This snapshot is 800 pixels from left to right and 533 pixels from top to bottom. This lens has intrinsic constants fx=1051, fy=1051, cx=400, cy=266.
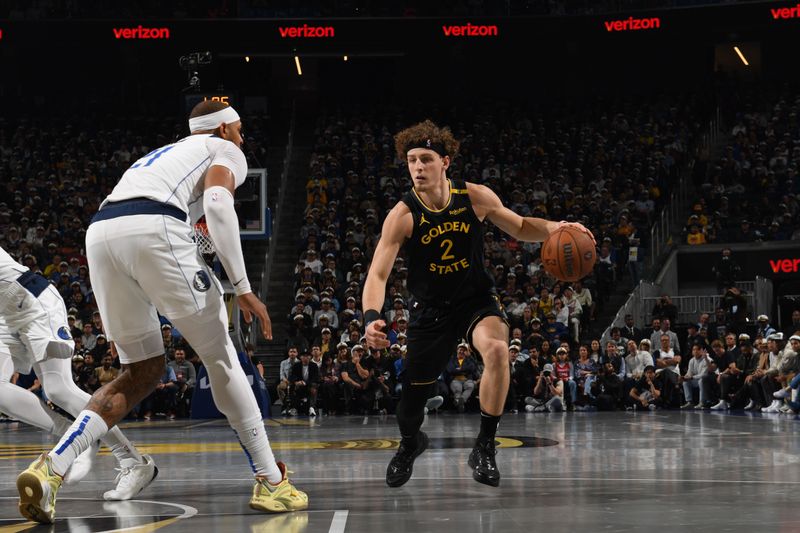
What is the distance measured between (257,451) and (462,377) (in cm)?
1229

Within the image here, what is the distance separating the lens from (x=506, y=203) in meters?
24.6

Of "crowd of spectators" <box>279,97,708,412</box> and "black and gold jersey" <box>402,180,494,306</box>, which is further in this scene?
"crowd of spectators" <box>279,97,708,412</box>

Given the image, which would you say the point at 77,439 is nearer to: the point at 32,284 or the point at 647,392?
the point at 32,284

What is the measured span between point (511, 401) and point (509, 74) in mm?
17962

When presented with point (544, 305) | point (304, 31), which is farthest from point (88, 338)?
point (304, 31)

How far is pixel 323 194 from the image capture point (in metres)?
24.9

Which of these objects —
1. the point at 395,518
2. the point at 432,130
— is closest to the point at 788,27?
the point at 432,130

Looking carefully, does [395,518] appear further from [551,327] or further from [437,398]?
[551,327]

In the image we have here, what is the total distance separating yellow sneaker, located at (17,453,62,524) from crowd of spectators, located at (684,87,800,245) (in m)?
20.1

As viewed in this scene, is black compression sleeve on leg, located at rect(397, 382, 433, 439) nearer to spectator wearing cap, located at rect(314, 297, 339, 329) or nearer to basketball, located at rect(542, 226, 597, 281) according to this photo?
basketball, located at rect(542, 226, 597, 281)

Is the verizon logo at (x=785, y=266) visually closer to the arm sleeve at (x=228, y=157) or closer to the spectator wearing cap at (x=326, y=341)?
the spectator wearing cap at (x=326, y=341)

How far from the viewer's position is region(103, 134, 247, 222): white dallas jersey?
5.56 m

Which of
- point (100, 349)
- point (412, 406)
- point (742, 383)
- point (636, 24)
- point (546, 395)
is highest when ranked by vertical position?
point (636, 24)

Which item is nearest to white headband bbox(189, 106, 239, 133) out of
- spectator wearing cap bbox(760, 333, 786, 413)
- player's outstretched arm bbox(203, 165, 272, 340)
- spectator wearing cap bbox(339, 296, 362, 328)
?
player's outstretched arm bbox(203, 165, 272, 340)
